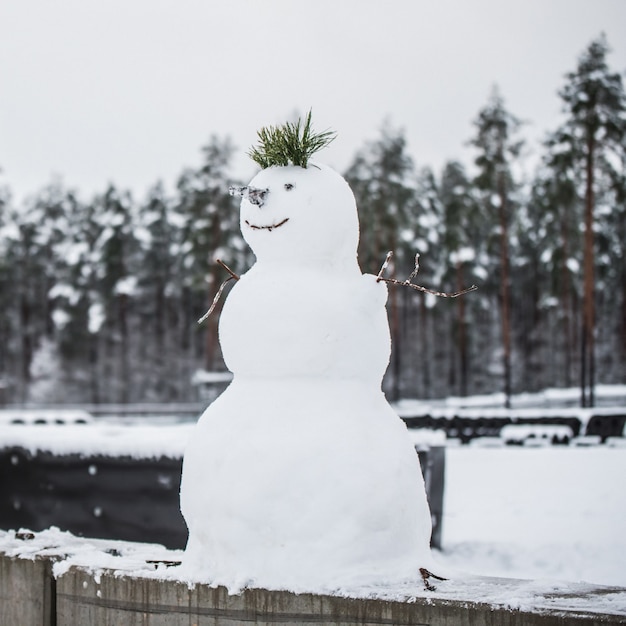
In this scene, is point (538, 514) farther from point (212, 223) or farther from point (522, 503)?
point (212, 223)

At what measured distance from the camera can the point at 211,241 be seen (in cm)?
3234

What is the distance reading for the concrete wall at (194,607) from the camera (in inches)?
128

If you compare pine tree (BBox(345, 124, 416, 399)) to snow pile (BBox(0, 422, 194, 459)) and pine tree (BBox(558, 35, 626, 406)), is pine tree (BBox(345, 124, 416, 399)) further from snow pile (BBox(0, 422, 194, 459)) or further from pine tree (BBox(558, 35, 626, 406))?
snow pile (BBox(0, 422, 194, 459))

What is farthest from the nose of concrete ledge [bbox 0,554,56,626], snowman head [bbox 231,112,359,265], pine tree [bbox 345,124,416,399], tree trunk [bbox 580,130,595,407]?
pine tree [bbox 345,124,416,399]

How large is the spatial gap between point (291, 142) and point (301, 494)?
181cm

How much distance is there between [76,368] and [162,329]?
6303mm

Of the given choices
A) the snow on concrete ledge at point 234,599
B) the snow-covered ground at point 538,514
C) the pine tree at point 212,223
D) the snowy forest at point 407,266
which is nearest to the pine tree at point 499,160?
the snowy forest at point 407,266

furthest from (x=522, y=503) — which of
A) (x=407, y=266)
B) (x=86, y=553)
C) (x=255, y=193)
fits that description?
(x=407, y=266)

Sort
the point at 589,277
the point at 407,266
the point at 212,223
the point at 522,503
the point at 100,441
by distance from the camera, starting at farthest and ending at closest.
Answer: the point at 407,266 → the point at 212,223 → the point at 589,277 → the point at 522,503 → the point at 100,441

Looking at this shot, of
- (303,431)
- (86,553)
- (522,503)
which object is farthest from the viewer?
(522,503)

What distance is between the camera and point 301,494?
3691 mm

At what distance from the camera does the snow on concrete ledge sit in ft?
10.7

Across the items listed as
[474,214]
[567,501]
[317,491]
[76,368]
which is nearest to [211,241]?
[474,214]

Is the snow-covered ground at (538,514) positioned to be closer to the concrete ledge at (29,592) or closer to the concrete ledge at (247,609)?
the concrete ledge at (247,609)
